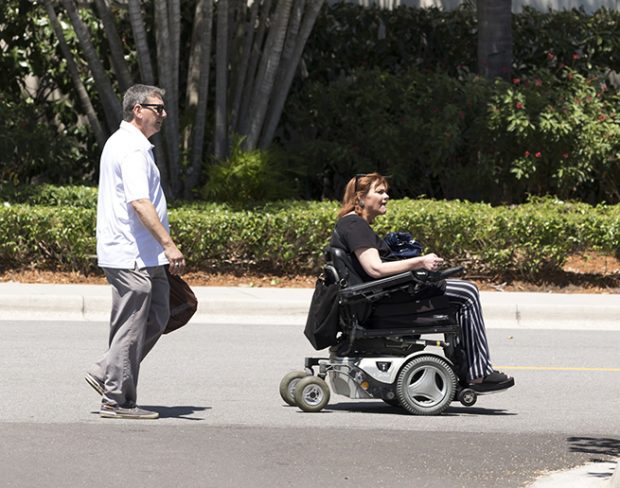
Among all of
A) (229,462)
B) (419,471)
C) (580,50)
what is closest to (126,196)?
(229,462)

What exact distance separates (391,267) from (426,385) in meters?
0.77

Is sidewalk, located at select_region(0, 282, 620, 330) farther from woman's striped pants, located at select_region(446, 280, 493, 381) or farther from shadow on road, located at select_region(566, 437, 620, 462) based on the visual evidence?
shadow on road, located at select_region(566, 437, 620, 462)

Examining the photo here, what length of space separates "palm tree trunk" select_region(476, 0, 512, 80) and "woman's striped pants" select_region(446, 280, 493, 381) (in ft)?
36.9

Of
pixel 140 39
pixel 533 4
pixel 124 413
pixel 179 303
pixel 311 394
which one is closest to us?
pixel 124 413

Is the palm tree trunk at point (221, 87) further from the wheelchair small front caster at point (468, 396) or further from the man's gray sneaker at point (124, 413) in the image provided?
the man's gray sneaker at point (124, 413)

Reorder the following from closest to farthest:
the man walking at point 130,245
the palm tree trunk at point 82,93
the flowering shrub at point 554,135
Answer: the man walking at point 130,245 < the flowering shrub at point 554,135 < the palm tree trunk at point 82,93

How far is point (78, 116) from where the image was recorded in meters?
21.0

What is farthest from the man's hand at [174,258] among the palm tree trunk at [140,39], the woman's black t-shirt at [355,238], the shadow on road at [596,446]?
the palm tree trunk at [140,39]

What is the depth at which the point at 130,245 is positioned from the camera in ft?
28.5

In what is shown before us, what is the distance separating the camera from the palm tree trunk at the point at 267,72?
18609mm

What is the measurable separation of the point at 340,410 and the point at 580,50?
43.8 feet

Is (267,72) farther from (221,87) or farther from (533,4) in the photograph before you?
(533,4)

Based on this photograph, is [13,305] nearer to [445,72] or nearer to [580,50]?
[445,72]

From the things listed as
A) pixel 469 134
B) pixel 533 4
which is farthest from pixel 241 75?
Answer: pixel 533 4
